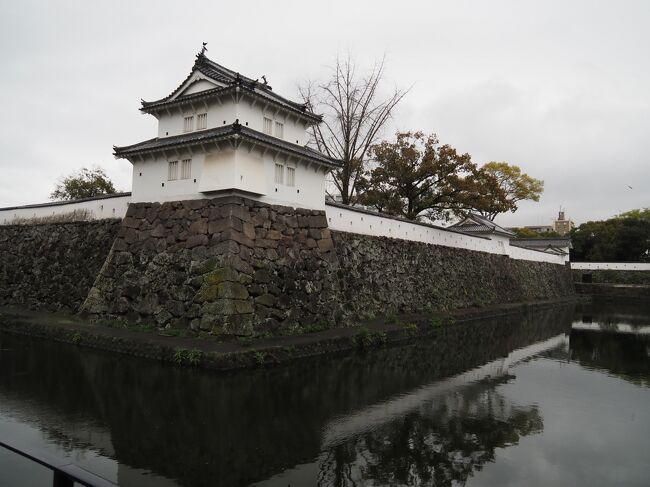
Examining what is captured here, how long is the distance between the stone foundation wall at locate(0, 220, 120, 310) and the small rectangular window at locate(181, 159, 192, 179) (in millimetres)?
3500

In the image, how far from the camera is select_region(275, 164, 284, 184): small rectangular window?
1260 centimetres

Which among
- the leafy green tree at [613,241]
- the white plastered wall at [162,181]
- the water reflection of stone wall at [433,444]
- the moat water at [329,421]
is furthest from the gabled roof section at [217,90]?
the leafy green tree at [613,241]

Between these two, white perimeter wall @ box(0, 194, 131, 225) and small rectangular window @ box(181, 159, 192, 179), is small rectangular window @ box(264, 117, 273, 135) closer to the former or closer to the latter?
small rectangular window @ box(181, 159, 192, 179)

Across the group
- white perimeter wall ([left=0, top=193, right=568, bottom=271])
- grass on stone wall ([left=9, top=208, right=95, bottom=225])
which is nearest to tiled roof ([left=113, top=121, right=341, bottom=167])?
white perimeter wall ([left=0, top=193, right=568, bottom=271])

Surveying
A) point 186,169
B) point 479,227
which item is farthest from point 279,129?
point 479,227

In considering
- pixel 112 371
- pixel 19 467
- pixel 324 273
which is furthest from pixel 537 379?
pixel 19 467

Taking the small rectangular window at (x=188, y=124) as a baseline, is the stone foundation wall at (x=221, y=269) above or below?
below

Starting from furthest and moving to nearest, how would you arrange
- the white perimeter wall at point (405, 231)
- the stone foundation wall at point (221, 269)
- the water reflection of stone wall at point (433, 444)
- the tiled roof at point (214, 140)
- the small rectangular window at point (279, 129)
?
1. the white perimeter wall at point (405, 231)
2. the small rectangular window at point (279, 129)
3. the tiled roof at point (214, 140)
4. the stone foundation wall at point (221, 269)
5. the water reflection of stone wall at point (433, 444)

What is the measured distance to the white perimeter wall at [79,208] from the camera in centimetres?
1470

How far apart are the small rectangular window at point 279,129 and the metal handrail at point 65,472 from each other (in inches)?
475

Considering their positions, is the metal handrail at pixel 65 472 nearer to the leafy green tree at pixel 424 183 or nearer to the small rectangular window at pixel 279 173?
the small rectangular window at pixel 279 173

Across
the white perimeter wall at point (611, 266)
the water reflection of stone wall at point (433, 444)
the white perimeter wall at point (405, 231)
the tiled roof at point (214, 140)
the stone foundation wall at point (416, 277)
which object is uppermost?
the tiled roof at point (214, 140)

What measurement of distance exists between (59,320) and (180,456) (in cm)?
933

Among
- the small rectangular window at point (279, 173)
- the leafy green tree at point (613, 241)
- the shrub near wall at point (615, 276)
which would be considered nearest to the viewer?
the small rectangular window at point (279, 173)
